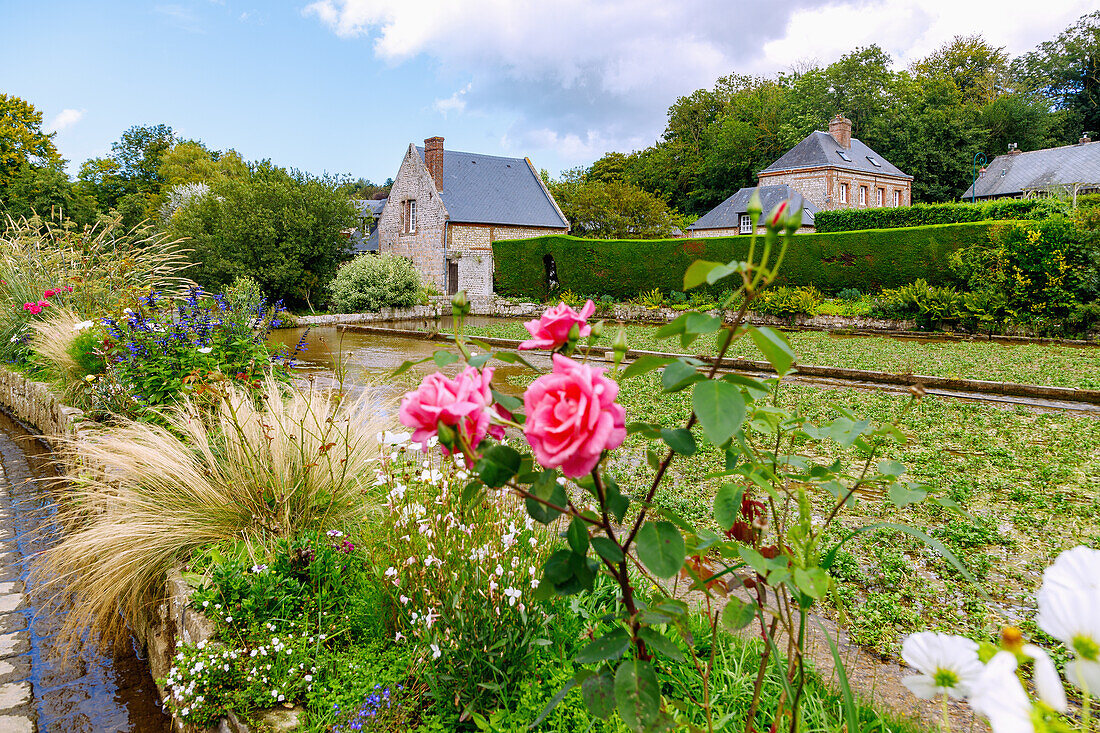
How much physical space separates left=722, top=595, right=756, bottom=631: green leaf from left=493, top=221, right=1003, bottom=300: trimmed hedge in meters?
17.8

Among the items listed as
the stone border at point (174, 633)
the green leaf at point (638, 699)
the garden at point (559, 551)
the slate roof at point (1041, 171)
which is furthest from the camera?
the slate roof at point (1041, 171)

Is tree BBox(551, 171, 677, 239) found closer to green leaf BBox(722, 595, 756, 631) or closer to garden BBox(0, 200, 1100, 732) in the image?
garden BBox(0, 200, 1100, 732)

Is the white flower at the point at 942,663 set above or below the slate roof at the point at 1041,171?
below

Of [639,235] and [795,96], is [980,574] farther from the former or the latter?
[795,96]

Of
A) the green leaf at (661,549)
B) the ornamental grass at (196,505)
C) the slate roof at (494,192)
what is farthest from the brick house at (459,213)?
the green leaf at (661,549)

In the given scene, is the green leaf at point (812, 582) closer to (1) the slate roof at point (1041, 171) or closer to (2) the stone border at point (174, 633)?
(2) the stone border at point (174, 633)

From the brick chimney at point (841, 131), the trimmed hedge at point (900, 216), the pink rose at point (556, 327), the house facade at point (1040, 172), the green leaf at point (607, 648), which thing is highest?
the brick chimney at point (841, 131)

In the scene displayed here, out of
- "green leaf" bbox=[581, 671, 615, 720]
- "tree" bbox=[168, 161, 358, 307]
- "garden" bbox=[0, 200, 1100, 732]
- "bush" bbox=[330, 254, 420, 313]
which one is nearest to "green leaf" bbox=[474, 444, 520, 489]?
"garden" bbox=[0, 200, 1100, 732]

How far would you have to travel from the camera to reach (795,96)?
45.7m

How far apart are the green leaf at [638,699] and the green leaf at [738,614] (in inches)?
9.7

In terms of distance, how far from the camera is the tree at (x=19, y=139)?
35656 mm

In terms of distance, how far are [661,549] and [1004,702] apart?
2.04 feet

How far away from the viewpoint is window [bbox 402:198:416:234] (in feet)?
99.3

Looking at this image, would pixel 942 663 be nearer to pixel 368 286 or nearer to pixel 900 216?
pixel 368 286
